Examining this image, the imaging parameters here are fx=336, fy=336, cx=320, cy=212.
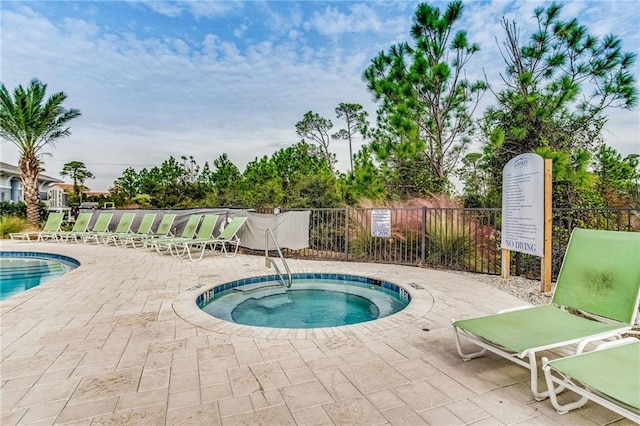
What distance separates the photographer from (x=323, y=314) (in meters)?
4.55

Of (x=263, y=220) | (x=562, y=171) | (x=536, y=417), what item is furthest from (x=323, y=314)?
(x=562, y=171)

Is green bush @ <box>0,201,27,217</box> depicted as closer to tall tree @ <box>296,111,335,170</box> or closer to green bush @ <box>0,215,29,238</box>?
green bush @ <box>0,215,29,238</box>

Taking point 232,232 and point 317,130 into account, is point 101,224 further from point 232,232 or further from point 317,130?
point 317,130

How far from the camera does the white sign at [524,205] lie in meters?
4.44

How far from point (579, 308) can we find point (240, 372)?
261 cm

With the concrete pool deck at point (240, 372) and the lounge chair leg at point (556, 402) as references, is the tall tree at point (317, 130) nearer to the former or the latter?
the concrete pool deck at point (240, 372)

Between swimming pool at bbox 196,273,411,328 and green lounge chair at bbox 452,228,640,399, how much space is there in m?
2.01

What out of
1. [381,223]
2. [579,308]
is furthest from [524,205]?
[381,223]

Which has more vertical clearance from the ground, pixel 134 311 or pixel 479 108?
pixel 479 108

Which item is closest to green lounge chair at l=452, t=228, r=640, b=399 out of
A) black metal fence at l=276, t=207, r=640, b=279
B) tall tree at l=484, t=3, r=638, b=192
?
black metal fence at l=276, t=207, r=640, b=279

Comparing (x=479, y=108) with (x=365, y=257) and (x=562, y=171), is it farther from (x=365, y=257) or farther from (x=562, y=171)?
(x=365, y=257)

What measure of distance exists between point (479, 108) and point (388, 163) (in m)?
3.27

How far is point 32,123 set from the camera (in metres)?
14.1

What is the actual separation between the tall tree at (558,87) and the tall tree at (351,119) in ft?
54.5
